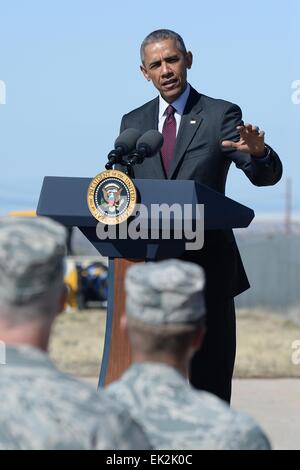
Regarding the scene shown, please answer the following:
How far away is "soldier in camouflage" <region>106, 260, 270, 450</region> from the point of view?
9.11 feet

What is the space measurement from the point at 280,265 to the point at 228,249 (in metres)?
19.0

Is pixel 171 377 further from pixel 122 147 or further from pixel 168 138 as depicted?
pixel 168 138

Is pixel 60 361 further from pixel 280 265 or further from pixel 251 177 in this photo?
pixel 280 265

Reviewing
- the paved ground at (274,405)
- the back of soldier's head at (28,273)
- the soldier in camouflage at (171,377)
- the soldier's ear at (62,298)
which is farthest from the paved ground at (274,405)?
the back of soldier's head at (28,273)

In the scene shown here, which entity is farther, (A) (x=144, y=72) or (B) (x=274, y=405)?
(B) (x=274, y=405)

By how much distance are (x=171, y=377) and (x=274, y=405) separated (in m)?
6.31

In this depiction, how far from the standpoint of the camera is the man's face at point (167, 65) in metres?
5.29

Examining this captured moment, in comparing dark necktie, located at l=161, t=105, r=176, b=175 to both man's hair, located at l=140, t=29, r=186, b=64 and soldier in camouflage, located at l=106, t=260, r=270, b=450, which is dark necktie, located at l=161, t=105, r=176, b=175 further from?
soldier in camouflage, located at l=106, t=260, r=270, b=450

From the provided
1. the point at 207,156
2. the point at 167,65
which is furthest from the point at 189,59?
the point at 207,156

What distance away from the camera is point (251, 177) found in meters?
5.20

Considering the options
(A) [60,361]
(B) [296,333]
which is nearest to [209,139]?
(A) [60,361]

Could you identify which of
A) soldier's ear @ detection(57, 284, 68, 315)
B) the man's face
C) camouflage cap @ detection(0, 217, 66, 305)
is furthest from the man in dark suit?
camouflage cap @ detection(0, 217, 66, 305)

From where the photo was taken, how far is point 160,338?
2.79 metres
